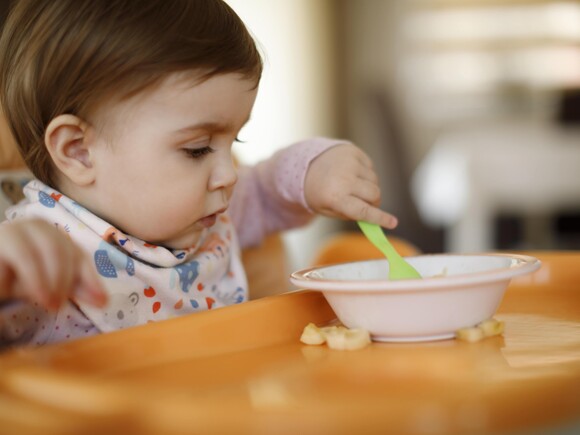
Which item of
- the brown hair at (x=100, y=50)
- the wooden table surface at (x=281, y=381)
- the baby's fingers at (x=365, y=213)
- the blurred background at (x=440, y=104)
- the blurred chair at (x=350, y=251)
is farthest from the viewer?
the blurred background at (x=440, y=104)

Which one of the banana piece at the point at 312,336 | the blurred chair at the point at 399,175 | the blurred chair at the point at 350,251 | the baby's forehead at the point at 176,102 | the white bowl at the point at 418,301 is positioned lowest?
the blurred chair at the point at 399,175

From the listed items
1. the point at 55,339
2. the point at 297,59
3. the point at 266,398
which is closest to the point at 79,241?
the point at 55,339

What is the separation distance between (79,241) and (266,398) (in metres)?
0.37

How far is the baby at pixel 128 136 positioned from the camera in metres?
0.72

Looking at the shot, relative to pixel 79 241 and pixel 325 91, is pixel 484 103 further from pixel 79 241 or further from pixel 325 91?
pixel 79 241

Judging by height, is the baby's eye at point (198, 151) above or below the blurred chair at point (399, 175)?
above

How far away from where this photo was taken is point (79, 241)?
0.76m

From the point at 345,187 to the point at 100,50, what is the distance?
0.32 meters

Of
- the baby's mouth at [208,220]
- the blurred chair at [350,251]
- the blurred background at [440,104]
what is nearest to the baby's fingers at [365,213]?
the baby's mouth at [208,220]

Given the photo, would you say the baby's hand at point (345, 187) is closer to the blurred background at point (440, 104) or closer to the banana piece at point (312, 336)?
the banana piece at point (312, 336)

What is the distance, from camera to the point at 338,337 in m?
0.61

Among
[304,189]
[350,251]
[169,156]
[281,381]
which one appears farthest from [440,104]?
[281,381]

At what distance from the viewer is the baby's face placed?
740mm

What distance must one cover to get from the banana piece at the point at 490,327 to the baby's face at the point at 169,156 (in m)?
0.30
